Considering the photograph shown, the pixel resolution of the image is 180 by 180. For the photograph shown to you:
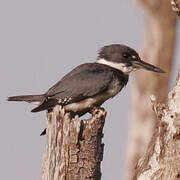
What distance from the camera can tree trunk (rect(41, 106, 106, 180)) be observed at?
5.86 m

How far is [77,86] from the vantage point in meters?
7.19

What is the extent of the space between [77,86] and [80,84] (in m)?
0.05

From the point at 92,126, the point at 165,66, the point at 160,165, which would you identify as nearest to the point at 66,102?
the point at 92,126

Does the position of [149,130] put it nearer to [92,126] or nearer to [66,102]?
[66,102]

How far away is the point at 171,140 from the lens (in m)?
5.47

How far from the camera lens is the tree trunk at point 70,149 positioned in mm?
5863

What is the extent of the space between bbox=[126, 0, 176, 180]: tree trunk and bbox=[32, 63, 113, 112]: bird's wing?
14.4 ft

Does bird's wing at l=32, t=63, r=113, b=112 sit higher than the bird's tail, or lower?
higher

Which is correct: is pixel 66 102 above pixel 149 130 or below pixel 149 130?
above

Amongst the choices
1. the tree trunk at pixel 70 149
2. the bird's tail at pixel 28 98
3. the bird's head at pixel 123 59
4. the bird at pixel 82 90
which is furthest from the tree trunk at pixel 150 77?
the tree trunk at pixel 70 149

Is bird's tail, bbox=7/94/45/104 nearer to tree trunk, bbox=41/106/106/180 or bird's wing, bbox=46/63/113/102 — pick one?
bird's wing, bbox=46/63/113/102

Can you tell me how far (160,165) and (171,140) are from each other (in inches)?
8.5

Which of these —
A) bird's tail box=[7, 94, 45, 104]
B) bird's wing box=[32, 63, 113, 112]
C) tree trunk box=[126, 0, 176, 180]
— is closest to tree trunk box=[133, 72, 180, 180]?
bird's wing box=[32, 63, 113, 112]

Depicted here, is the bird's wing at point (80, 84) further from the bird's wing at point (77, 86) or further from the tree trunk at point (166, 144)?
the tree trunk at point (166, 144)
